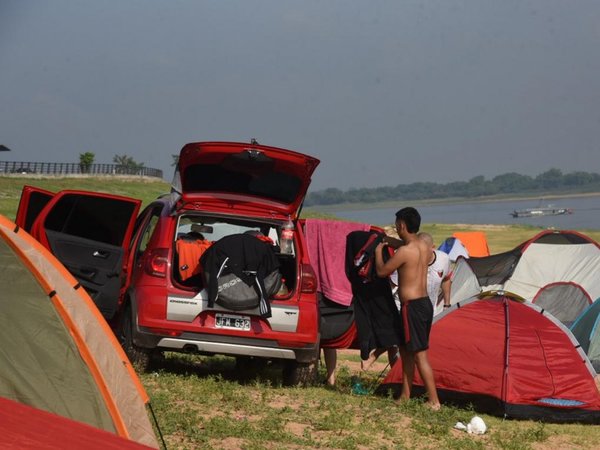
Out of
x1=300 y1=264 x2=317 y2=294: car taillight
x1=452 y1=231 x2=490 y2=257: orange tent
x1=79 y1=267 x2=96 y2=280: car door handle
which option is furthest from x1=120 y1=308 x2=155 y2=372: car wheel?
x1=452 y1=231 x2=490 y2=257: orange tent

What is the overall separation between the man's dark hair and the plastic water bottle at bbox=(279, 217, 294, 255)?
1315 mm

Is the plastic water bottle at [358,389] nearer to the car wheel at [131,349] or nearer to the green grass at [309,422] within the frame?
the green grass at [309,422]

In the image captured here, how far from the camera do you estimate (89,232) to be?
32.6 ft

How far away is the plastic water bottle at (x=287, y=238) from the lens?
32.1 ft

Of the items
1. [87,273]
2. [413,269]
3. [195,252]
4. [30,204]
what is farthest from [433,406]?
[30,204]

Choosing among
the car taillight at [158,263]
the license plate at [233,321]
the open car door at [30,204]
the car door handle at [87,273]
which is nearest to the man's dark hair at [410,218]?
the license plate at [233,321]

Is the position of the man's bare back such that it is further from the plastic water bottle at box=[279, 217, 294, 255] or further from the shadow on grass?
the shadow on grass

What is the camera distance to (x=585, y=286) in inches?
605

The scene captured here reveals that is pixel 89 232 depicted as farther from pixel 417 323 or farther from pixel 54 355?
pixel 54 355

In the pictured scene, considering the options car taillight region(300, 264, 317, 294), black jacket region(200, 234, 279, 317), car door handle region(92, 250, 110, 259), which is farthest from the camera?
car door handle region(92, 250, 110, 259)

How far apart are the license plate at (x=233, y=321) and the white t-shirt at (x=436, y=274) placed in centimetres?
320

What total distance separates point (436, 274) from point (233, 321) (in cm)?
350

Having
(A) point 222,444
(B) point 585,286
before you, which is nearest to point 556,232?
(B) point 585,286

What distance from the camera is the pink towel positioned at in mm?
10516
